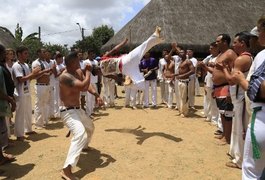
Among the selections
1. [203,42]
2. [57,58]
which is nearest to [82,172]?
[57,58]

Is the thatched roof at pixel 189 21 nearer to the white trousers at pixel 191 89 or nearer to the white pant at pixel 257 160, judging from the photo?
the white trousers at pixel 191 89

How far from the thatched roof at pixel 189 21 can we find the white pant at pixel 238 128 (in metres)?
14.6

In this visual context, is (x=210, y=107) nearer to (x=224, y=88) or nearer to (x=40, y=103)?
(x=224, y=88)

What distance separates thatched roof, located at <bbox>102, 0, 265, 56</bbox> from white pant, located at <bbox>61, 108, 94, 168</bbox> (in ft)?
47.9

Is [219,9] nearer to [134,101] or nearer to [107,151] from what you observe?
[134,101]

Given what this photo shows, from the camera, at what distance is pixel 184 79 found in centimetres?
984

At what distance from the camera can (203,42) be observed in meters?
21.0

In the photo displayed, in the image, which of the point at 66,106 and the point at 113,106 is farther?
the point at 113,106

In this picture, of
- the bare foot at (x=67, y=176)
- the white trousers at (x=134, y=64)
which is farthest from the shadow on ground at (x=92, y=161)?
the white trousers at (x=134, y=64)

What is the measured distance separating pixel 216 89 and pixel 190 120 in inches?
116

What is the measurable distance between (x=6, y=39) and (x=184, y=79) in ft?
80.8

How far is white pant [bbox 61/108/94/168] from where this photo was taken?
5238 millimetres

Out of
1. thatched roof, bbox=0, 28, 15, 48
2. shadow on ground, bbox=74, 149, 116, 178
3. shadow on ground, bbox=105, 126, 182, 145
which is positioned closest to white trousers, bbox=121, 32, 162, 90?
shadow on ground, bbox=105, 126, 182, 145

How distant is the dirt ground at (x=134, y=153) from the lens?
5.52 meters
